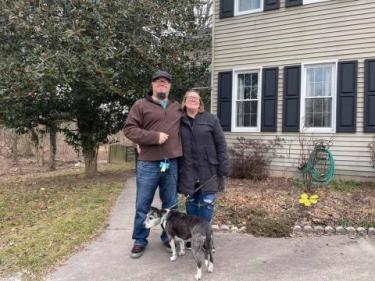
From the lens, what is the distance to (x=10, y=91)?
9.82m

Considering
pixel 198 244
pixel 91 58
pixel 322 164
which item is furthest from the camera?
pixel 322 164

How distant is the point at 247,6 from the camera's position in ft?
41.7

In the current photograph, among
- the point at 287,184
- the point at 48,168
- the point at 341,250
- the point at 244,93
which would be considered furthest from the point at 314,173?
the point at 48,168

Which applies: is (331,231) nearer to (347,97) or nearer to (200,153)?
(200,153)

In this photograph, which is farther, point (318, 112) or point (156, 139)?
point (318, 112)

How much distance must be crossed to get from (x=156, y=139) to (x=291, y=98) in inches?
285

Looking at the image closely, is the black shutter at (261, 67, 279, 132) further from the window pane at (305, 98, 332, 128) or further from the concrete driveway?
the concrete driveway

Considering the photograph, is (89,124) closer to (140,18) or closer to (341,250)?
(140,18)

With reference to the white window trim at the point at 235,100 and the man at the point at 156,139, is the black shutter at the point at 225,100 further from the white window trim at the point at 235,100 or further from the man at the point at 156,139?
the man at the point at 156,139

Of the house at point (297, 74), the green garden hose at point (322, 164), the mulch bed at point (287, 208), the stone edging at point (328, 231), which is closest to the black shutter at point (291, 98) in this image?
the house at point (297, 74)

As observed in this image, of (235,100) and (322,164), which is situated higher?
(235,100)

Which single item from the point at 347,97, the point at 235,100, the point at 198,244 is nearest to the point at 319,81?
the point at 347,97

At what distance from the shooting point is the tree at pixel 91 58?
32.0 feet

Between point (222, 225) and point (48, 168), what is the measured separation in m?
12.4
